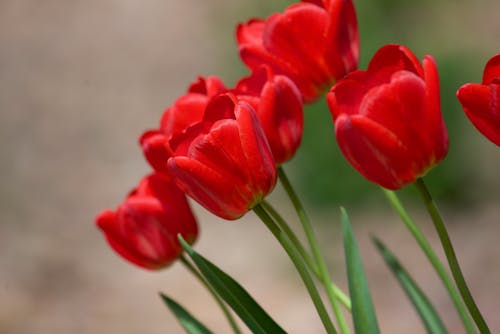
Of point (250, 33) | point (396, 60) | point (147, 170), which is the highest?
point (147, 170)

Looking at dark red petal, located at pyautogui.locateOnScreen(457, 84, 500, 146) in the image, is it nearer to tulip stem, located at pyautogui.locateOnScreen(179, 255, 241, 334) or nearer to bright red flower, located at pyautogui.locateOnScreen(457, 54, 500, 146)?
bright red flower, located at pyautogui.locateOnScreen(457, 54, 500, 146)

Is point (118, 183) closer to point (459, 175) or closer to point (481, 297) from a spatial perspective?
point (459, 175)

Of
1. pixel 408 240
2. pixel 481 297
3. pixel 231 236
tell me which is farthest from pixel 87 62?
pixel 481 297

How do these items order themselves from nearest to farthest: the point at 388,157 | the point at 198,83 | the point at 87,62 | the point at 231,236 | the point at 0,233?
1. the point at 388,157
2. the point at 198,83
3. the point at 231,236
4. the point at 0,233
5. the point at 87,62

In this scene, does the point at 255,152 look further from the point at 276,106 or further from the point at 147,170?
the point at 147,170

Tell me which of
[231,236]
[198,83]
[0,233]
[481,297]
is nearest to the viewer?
[198,83]

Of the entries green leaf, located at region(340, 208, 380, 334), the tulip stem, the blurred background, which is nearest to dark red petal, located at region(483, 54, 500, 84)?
green leaf, located at region(340, 208, 380, 334)

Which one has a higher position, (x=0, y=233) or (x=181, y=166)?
(x=0, y=233)

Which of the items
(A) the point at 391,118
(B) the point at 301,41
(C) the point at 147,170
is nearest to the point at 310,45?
(B) the point at 301,41
